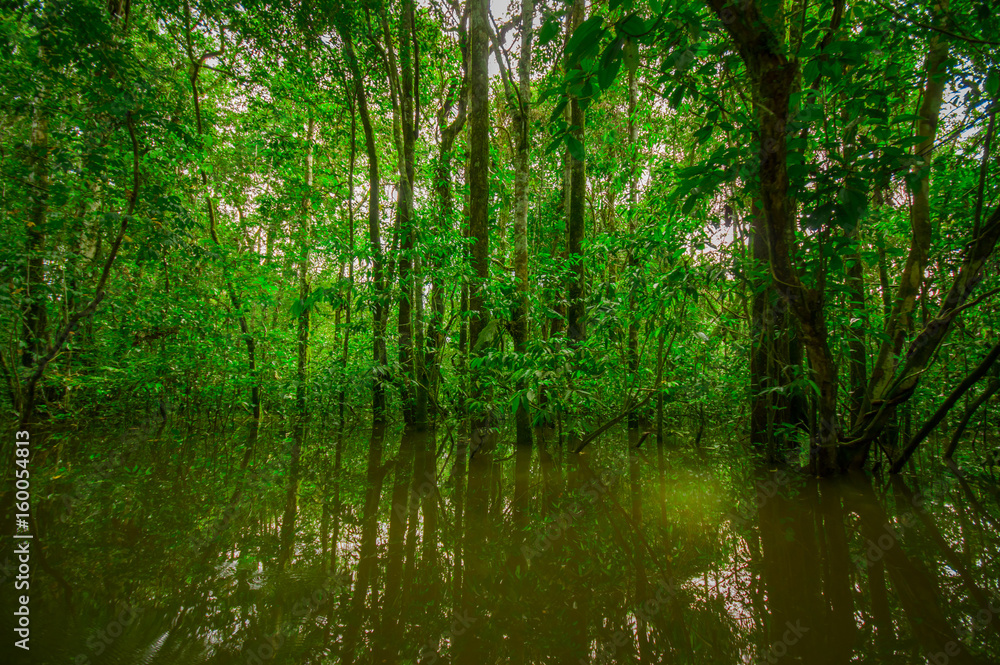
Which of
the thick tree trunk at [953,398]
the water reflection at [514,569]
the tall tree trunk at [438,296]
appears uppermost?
the tall tree trunk at [438,296]

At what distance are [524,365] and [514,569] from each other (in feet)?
6.79

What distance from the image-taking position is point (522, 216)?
19.3 ft

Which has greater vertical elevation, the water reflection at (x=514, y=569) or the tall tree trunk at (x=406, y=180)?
the tall tree trunk at (x=406, y=180)

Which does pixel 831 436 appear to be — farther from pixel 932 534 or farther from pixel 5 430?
pixel 5 430

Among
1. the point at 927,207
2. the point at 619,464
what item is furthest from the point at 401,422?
the point at 927,207

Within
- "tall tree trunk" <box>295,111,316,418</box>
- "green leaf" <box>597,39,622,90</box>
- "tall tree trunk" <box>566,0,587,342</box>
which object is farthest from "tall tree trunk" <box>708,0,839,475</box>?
"tall tree trunk" <box>295,111,316,418</box>

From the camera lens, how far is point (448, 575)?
242cm

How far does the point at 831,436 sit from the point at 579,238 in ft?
12.9

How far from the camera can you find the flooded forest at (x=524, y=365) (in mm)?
1971

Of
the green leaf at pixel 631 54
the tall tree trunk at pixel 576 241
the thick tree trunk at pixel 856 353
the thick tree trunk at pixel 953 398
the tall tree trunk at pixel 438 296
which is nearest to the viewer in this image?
the green leaf at pixel 631 54

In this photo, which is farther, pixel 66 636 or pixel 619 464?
pixel 619 464

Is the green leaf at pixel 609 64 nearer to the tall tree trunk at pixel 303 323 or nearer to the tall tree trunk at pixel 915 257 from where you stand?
the tall tree trunk at pixel 915 257

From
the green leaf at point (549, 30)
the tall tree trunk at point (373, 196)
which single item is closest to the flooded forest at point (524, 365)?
the green leaf at point (549, 30)

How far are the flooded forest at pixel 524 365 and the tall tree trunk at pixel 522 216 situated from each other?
5 cm
